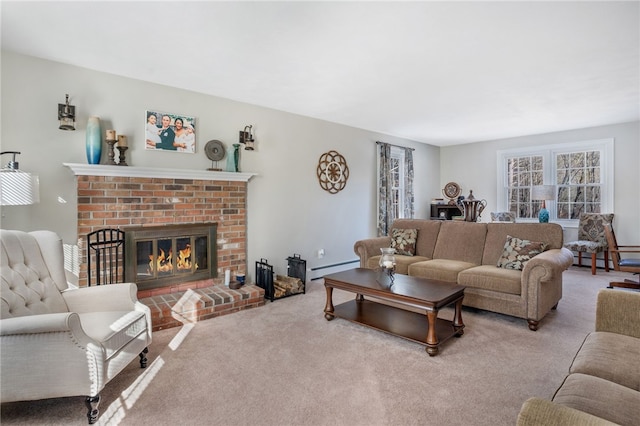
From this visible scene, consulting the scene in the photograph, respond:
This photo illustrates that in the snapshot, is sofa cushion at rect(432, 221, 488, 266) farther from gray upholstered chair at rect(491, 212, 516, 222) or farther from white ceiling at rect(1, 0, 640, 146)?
gray upholstered chair at rect(491, 212, 516, 222)

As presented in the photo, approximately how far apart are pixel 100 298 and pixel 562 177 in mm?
7310

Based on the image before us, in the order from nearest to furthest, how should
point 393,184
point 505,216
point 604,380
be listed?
point 604,380
point 505,216
point 393,184

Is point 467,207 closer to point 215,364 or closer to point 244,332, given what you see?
point 244,332

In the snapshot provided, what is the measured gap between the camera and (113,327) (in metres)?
2.03

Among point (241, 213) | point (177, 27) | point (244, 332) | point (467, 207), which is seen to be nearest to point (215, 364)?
point (244, 332)

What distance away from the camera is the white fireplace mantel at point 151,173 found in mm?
3045

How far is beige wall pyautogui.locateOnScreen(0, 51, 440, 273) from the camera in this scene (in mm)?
2912

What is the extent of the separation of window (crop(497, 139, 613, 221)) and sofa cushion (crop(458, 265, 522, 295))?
12.5 feet

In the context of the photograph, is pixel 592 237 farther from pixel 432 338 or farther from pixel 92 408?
pixel 92 408

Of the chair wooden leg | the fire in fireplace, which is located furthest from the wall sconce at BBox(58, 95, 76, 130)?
the chair wooden leg

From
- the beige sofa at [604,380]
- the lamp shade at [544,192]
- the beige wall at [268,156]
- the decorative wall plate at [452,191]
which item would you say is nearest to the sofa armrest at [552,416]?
the beige sofa at [604,380]

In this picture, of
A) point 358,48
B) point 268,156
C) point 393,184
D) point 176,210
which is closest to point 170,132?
point 176,210

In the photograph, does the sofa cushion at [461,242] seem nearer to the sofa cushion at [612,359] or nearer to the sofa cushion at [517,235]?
the sofa cushion at [517,235]

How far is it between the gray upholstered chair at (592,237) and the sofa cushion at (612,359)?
434 centimetres
